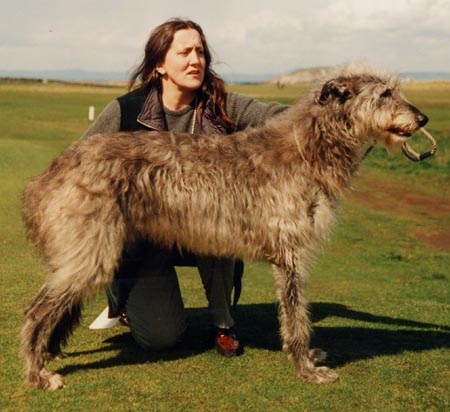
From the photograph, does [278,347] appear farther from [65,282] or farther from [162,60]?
[162,60]

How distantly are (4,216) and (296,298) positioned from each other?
8.84 meters

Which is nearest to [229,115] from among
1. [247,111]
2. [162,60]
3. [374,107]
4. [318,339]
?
[247,111]

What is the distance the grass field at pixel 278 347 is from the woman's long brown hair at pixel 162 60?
0.79 metres

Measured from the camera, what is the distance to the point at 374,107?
5070mm

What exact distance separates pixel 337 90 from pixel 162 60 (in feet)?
6.07

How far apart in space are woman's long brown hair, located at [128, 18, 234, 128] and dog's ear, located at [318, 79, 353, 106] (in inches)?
50.6

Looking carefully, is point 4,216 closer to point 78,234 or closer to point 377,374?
point 78,234

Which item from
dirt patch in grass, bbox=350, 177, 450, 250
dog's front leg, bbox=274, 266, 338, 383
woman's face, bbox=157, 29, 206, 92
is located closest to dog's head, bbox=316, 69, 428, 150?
dog's front leg, bbox=274, 266, 338, 383

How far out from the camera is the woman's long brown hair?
240 inches

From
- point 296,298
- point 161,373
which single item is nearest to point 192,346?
point 161,373

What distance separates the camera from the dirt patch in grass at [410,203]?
13597 millimetres

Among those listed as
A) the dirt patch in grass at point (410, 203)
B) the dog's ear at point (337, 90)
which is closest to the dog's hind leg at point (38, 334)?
the dog's ear at point (337, 90)

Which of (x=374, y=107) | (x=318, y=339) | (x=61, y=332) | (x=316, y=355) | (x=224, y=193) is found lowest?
(x=318, y=339)

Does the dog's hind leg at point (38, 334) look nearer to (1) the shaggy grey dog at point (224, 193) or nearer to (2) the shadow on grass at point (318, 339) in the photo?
(1) the shaggy grey dog at point (224, 193)
